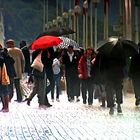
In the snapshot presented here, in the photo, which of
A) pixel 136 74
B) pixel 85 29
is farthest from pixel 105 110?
pixel 85 29

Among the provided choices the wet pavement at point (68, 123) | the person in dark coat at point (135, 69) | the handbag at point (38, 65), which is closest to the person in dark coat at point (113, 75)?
the wet pavement at point (68, 123)

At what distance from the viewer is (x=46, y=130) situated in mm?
11703

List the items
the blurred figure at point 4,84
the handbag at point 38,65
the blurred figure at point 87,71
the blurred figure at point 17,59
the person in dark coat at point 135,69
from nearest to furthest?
the blurred figure at point 4,84 < the handbag at point 38,65 < the person in dark coat at point 135,69 < the blurred figure at point 87,71 < the blurred figure at point 17,59

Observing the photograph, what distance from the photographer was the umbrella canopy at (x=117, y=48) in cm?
1481

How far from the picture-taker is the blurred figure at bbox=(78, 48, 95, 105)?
59.4 feet

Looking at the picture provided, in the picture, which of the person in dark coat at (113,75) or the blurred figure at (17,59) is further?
the blurred figure at (17,59)

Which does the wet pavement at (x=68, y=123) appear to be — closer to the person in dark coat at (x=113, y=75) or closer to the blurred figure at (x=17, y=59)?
the person in dark coat at (x=113, y=75)

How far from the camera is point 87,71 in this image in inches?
714

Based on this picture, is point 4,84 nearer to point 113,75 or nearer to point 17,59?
point 113,75

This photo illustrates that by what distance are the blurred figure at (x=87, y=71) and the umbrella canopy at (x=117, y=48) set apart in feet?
9.09

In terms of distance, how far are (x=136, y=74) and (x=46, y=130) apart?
20.3ft

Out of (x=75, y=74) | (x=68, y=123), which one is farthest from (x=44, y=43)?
(x=68, y=123)

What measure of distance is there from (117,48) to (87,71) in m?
3.32

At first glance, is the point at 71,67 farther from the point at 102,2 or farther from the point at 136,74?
the point at 102,2
